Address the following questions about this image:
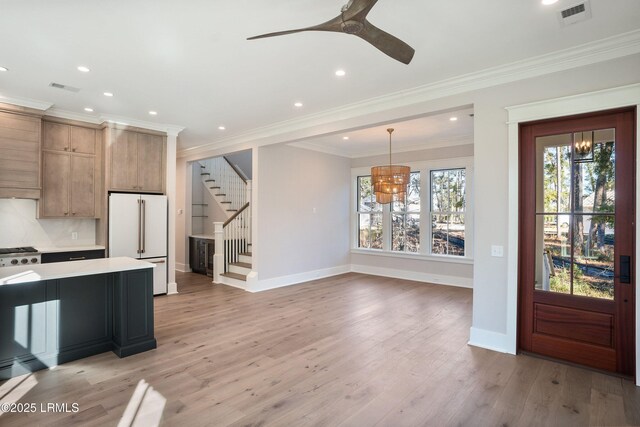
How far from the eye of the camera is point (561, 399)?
8.61ft

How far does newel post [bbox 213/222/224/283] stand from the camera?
6.99m

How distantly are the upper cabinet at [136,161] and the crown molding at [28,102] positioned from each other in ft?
2.81

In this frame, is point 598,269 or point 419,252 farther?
point 419,252

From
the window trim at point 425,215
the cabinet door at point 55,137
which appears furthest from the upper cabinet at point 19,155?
the window trim at point 425,215

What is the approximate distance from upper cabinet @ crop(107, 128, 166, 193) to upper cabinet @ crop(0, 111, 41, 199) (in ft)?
2.95

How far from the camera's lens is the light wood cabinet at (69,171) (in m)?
5.01

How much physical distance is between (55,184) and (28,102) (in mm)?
1183

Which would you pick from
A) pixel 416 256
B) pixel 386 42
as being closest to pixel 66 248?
pixel 386 42

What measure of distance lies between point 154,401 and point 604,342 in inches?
153

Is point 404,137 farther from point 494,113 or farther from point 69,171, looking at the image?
point 69,171

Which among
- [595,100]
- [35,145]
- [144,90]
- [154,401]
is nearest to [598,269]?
[595,100]

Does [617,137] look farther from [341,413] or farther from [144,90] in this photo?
[144,90]

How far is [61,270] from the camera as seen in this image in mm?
3166

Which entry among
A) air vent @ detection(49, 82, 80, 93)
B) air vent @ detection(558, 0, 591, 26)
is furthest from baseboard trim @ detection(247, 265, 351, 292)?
air vent @ detection(558, 0, 591, 26)
